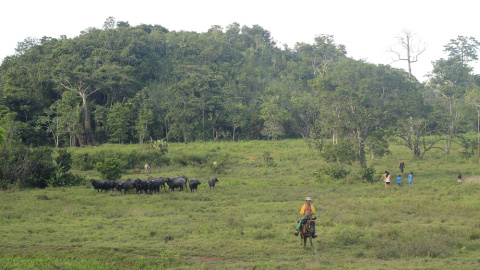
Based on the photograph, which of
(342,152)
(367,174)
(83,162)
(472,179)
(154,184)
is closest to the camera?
(154,184)

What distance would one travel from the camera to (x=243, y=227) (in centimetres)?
1407

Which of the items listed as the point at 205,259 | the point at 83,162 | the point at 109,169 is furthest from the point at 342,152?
the point at 83,162

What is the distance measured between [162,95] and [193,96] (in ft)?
26.1

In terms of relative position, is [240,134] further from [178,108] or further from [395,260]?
[395,260]

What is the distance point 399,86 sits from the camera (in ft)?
99.3

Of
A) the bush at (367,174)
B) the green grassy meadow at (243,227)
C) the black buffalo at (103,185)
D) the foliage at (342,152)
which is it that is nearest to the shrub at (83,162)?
the green grassy meadow at (243,227)

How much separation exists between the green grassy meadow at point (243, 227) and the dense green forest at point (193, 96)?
776 cm

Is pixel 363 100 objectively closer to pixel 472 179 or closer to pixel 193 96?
pixel 472 179

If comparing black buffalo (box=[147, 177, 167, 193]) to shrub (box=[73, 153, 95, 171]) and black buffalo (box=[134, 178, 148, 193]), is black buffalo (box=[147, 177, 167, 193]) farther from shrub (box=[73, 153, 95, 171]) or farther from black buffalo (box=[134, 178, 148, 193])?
shrub (box=[73, 153, 95, 171])

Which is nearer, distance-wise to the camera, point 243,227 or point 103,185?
point 243,227

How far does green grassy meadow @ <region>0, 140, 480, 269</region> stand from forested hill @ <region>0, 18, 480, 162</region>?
1297cm

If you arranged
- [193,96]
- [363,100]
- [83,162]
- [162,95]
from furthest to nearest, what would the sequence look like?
[162,95]
[193,96]
[83,162]
[363,100]

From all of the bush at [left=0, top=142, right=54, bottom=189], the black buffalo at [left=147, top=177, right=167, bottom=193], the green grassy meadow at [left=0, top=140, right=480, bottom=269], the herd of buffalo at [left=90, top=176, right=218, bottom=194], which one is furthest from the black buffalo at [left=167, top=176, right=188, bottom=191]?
the bush at [left=0, top=142, right=54, bottom=189]

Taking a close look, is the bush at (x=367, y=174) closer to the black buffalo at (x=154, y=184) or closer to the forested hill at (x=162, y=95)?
the forested hill at (x=162, y=95)
